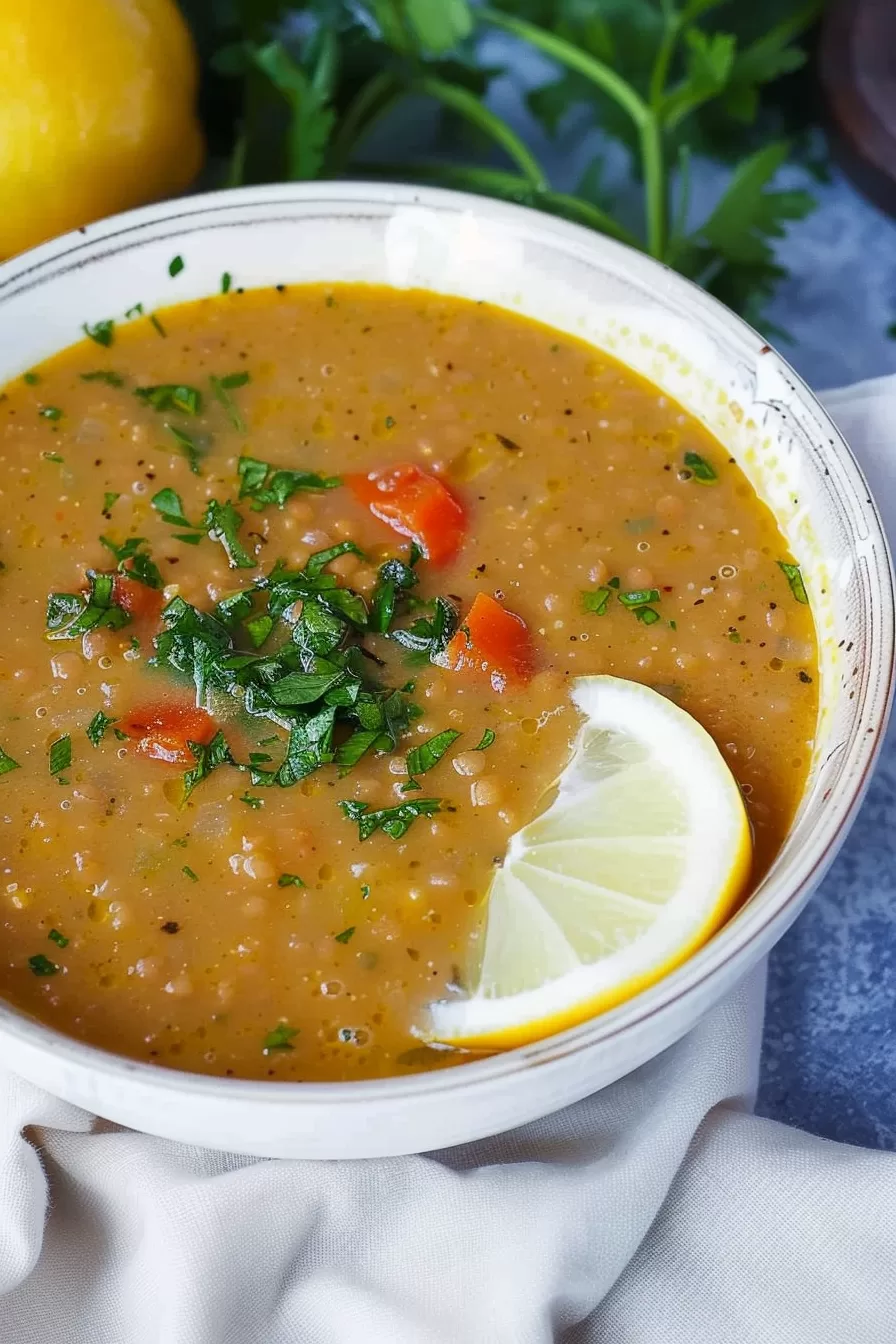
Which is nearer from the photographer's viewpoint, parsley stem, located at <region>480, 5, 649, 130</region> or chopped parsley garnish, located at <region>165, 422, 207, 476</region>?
chopped parsley garnish, located at <region>165, 422, 207, 476</region>

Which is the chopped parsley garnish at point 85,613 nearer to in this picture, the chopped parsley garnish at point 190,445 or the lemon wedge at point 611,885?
the chopped parsley garnish at point 190,445

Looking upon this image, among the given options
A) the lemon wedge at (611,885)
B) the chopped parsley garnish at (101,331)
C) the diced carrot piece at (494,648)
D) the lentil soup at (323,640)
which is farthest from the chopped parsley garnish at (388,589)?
A: the chopped parsley garnish at (101,331)

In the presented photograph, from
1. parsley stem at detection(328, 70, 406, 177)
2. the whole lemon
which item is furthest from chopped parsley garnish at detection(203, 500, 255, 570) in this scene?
parsley stem at detection(328, 70, 406, 177)

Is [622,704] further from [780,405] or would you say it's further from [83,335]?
[83,335]

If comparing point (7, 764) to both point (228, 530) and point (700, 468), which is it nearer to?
point (228, 530)

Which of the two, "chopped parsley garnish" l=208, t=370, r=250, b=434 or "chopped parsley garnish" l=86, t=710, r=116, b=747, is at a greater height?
"chopped parsley garnish" l=208, t=370, r=250, b=434

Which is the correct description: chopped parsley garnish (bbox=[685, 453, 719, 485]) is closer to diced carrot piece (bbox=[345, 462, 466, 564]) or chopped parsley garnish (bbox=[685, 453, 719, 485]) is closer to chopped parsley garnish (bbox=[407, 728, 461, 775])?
diced carrot piece (bbox=[345, 462, 466, 564])
